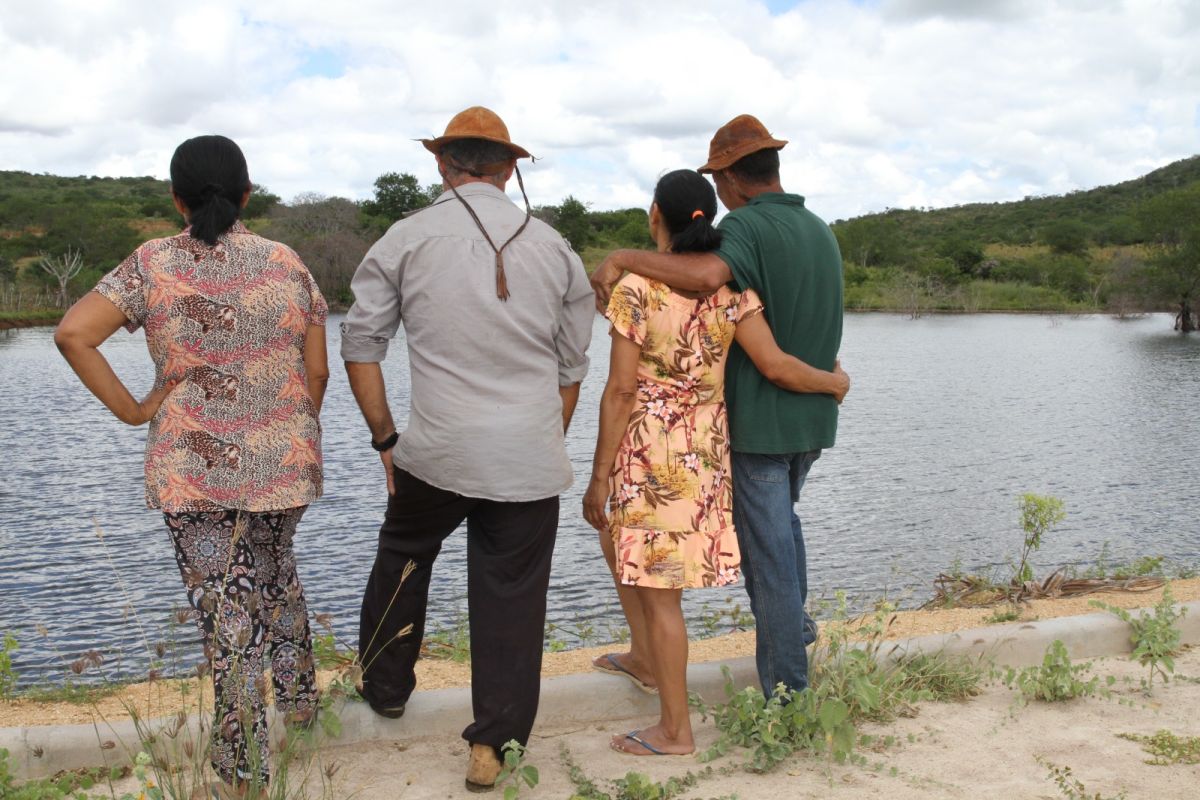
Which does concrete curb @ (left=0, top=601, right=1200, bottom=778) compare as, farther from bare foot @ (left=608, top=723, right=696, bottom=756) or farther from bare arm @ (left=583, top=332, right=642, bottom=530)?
bare arm @ (left=583, top=332, right=642, bottom=530)

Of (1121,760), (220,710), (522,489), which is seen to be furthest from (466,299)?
(1121,760)

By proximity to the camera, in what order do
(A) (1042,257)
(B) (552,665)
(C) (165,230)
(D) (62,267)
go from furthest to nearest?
(A) (1042,257)
(C) (165,230)
(D) (62,267)
(B) (552,665)

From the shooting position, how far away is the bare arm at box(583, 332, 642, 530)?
3.45 metres

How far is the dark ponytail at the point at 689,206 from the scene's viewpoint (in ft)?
11.5

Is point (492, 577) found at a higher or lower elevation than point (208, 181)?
lower

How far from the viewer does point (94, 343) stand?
118 inches

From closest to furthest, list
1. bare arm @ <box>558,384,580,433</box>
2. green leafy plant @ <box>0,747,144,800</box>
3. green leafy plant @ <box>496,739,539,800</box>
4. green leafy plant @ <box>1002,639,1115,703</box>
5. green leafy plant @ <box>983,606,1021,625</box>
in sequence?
→ green leafy plant @ <box>0,747,144,800</box> < green leafy plant @ <box>496,739,539,800</box> < bare arm @ <box>558,384,580,433</box> < green leafy plant @ <box>1002,639,1115,703</box> < green leafy plant @ <box>983,606,1021,625</box>

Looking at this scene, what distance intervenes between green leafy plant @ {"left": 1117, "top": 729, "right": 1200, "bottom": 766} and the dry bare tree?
184 feet

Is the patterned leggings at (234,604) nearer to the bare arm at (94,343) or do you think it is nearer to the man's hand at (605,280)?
the bare arm at (94,343)

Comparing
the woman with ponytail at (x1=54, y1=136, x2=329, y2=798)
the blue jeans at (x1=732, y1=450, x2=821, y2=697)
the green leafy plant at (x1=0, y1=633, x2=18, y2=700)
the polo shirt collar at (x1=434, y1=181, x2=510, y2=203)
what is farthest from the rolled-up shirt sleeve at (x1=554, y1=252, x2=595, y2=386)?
the green leafy plant at (x1=0, y1=633, x2=18, y2=700)

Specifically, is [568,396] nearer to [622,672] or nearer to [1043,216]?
[622,672]

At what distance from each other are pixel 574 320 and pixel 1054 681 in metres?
2.14

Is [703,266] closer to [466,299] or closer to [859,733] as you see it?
[466,299]

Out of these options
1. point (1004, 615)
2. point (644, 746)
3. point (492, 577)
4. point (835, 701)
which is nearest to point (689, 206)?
point (492, 577)
